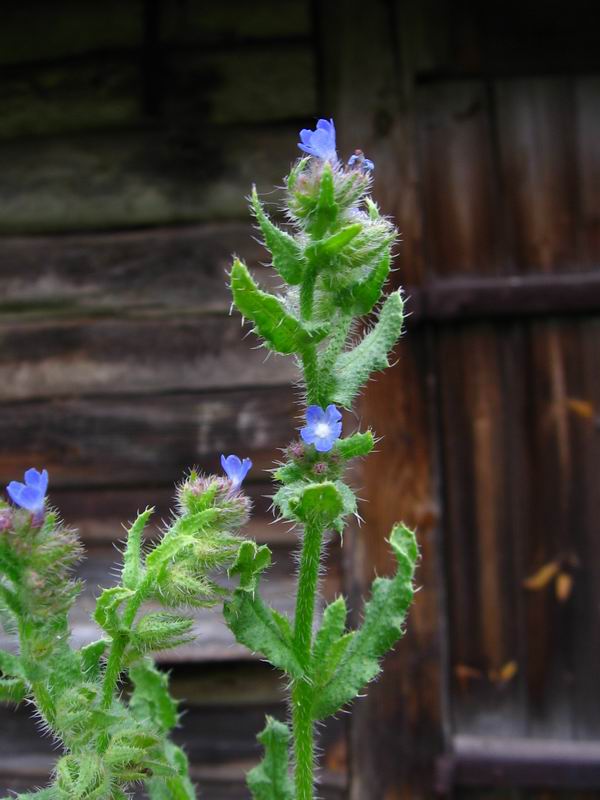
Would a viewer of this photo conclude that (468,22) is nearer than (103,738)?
No

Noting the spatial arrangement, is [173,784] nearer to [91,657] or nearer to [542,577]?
[91,657]

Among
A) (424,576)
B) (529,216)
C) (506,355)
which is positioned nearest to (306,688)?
(424,576)

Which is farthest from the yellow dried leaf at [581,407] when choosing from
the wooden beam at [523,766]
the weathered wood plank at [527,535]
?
the wooden beam at [523,766]

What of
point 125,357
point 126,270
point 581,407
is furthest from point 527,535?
point 126,270

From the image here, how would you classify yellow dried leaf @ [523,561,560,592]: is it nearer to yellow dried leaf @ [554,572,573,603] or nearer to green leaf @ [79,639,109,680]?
yellow dried leaf @ [554,572,573,603]

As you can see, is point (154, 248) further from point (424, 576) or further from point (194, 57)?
point (424, 576)
